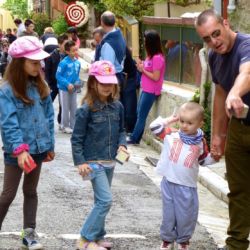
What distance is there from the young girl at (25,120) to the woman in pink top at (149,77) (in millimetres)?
5695

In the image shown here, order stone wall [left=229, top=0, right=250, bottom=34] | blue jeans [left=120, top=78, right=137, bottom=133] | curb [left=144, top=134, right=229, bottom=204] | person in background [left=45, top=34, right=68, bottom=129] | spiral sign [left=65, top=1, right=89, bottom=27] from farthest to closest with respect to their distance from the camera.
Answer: spiral sign [left=65, top=1, right=89, bottom=27]
person in background [left=45, top=34, right=68, bottom=129]
blue jeans [left=120, top=78, right=137, bottom=133]
stone wall [left=229, top=0, right=250, bottom=34]
curb [left=144, top=134, right=229, bottom=204]

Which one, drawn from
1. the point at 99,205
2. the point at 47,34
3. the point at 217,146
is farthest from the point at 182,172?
the point at 47,34

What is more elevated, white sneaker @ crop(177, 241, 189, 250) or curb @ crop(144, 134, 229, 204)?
white sneaker @ crop(177, 241, 189, 250)

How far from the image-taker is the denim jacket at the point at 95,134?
5.86m

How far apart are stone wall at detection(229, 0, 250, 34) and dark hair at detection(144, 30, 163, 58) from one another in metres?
2.13

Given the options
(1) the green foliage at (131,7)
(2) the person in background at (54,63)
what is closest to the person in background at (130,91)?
(2) the person in background at (54,63)

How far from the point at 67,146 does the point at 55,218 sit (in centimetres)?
472

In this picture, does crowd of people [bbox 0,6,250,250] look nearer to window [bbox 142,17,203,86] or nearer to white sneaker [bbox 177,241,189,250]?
white sneaker [bbox 177,241,189,250]

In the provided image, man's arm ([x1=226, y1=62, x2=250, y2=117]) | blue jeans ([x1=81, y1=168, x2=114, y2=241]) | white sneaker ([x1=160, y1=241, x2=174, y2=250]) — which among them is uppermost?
man's arm ([x1=226, y1=62, x2=250, y2=117])

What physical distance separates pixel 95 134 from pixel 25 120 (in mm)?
564

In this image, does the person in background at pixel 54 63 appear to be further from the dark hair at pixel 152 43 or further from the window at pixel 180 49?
the dark hair at pixel 152 43

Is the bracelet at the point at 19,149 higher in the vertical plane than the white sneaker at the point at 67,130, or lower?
higher

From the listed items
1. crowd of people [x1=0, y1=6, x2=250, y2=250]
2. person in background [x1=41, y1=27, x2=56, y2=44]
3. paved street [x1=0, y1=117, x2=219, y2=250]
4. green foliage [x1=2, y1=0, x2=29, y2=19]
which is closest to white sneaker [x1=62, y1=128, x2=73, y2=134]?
paved street [x1=0, y1=117, x2=219, y2=250]

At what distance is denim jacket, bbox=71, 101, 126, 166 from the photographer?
5.86 m
